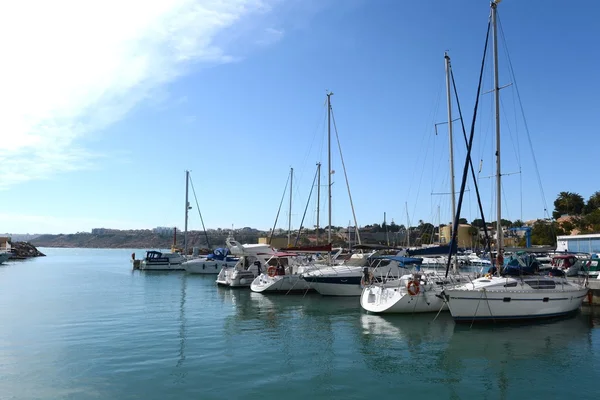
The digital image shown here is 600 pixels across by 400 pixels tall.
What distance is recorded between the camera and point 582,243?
49156mm

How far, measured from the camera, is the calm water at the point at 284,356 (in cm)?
1170

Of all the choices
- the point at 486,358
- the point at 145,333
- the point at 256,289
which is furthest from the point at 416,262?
the point at 145,333

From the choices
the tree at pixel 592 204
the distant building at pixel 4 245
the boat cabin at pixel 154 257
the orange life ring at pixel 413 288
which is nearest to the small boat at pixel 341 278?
the orange life ring at pixel 413 288

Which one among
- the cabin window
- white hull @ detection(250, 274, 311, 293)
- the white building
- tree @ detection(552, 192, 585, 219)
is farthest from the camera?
tree @ detection(552, 192, 585, 219)

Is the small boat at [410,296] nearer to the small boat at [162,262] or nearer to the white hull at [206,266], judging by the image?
the white hull at [206,266]

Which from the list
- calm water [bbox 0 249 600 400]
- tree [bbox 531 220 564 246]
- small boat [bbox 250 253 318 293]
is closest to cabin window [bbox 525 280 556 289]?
calm water [bbox 0 249 600 400]

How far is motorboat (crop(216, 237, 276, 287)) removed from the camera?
37.6 metres

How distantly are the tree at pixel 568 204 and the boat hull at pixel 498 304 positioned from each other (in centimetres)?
7291

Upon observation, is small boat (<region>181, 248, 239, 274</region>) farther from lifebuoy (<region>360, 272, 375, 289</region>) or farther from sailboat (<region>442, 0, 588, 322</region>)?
sailboat (<region>442, 0, 588, 322</region>)

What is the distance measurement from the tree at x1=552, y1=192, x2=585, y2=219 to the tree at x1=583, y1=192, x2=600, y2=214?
176cm

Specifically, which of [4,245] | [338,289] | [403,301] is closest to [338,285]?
[338,289]

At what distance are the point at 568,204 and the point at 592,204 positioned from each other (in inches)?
205

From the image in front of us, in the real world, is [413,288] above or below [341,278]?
above

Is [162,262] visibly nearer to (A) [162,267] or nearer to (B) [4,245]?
(A) [162,267]
